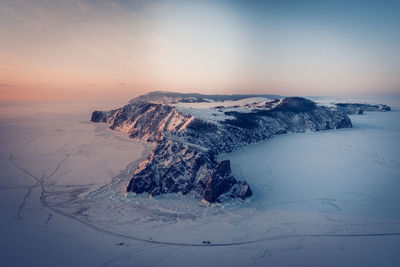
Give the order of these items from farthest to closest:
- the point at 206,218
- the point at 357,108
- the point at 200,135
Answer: the point at 357,108 < the point at 200,135 < the point at 206,218

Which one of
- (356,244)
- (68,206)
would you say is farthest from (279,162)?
(68,206)

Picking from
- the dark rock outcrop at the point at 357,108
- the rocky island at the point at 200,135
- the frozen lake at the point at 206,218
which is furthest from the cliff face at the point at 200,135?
the dark rock outcrop at the point at 357,108

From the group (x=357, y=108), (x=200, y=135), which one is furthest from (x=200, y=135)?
(x=357, y=108)

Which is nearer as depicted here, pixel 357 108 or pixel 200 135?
pixel 200 135

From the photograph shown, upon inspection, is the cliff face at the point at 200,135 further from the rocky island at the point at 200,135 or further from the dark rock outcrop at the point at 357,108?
the dark rock outcrop at the point at 357,108

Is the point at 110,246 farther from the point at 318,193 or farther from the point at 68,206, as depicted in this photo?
the point at 318,193

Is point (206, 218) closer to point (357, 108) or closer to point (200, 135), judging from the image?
point (200, 135)

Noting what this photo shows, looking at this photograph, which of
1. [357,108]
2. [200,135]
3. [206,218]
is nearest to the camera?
[206,218]

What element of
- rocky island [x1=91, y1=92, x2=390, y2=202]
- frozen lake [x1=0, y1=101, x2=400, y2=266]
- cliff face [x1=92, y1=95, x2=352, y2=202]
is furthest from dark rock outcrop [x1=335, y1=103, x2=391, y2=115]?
frozen lake [x1=0, y1=101, x2=400, y2=266]
